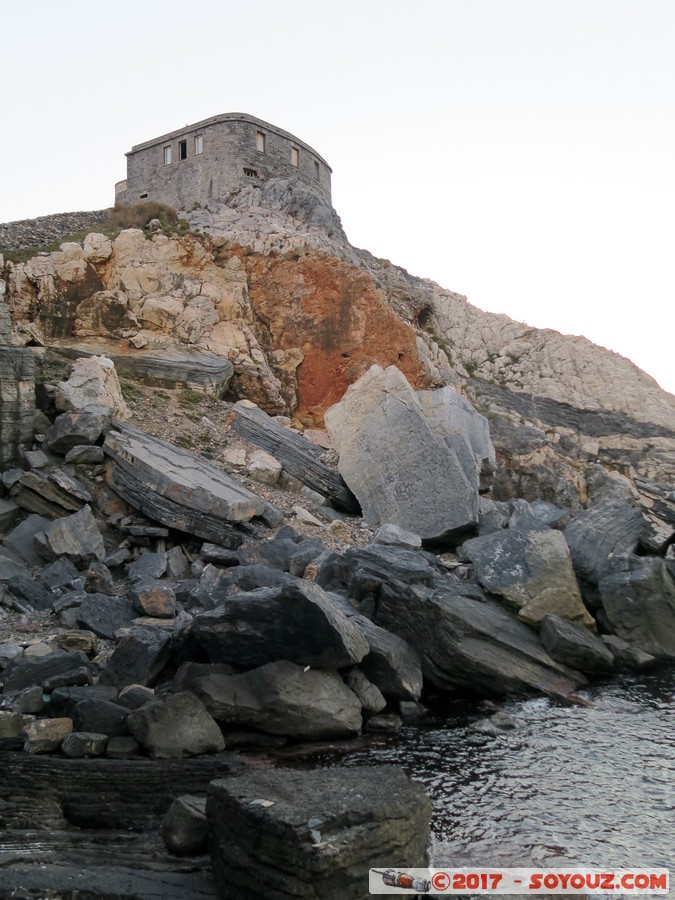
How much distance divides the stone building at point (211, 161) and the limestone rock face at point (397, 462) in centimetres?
1812

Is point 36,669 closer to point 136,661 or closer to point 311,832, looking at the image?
point 136,661

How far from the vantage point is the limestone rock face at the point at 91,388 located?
16938 millimetres

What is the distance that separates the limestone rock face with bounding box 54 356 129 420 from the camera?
16938mm

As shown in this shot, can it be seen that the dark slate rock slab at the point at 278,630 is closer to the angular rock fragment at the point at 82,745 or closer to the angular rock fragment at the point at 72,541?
the angular rock fragment at the point at 82,745

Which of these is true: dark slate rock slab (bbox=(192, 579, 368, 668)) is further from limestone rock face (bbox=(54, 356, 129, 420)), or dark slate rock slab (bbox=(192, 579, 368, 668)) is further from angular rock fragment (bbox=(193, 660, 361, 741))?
limestone rock face (bbox=(54, 356, 129, 420))

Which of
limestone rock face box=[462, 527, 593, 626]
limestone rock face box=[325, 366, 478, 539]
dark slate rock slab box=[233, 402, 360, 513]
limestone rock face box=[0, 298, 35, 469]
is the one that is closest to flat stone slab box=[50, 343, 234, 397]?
dark slate rock slab box=[233, 402, 360, 513]

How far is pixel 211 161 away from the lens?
34.5 metres

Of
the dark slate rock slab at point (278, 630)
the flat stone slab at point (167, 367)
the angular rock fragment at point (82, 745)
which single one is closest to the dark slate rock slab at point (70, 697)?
the angular rock fragment at point (82, 745)

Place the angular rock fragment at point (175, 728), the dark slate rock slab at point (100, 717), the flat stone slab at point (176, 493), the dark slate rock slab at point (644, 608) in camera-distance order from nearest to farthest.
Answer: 1. the angular rock fragment at point (175, 728)
2. the dark slate rock slab at point (100, 717)
3. the dark slate rock slab at point (644, 608)
4. the flat stone slab at point (176, 493)

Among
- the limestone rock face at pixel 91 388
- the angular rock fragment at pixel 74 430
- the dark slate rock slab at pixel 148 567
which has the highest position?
the limestone rock face at pixel 91 388

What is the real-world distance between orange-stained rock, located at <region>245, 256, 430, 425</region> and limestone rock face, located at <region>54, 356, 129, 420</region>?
9081 mm

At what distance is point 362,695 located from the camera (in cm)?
984

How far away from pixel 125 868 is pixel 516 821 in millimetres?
3658

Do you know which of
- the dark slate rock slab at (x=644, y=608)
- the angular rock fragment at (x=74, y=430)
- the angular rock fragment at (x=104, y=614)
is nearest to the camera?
the angular rock fragment at (x=104, y=614)
